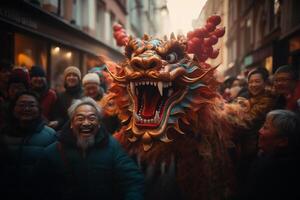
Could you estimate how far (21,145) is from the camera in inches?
77.9

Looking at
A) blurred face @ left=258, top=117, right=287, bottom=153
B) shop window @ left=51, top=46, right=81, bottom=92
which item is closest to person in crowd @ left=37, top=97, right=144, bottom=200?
blurred face @ left=258, top=117, right=287, bottom=153

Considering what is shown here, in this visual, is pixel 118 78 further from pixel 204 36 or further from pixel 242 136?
pixel 242 136

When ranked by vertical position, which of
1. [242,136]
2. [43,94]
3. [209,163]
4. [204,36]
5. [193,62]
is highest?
[204,36]

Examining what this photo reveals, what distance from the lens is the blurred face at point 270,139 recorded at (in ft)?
5.52

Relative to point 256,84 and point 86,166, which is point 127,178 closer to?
point 86,166

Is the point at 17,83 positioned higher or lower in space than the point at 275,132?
higher

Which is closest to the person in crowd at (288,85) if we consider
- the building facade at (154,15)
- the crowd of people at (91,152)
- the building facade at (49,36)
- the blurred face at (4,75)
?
the crowd of people at (91,152)

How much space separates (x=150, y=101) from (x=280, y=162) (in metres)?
0.81

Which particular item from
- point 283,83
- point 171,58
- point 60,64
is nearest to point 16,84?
point 60,64

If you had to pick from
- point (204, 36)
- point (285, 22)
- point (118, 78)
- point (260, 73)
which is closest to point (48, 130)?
point (118, 78)

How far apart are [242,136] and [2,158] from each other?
4.95 ft

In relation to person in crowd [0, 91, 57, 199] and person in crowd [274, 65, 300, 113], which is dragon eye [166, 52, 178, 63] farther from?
person in crowd [0, 91, 57, 199]

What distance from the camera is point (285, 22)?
1926 millimetres

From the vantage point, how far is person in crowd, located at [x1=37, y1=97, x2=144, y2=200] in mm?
1864
